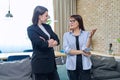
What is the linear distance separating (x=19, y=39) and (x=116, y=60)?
287cm

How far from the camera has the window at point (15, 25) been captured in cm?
570

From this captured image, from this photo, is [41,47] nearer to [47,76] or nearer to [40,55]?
[40,55]

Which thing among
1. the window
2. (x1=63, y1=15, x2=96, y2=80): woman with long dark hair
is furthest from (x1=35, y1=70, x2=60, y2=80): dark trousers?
the window

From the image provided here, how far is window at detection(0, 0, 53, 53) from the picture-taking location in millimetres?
5699

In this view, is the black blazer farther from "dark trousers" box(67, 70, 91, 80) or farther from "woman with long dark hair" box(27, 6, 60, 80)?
"dark trousers" box(67, 70, 91, 80)

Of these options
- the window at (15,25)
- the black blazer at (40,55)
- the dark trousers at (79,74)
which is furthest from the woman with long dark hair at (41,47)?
the window at (15,25)

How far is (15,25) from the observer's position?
5.82 m

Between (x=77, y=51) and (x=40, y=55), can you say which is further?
(x=77, y=51)

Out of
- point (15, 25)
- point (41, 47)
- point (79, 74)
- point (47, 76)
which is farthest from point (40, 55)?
point (15, 25)

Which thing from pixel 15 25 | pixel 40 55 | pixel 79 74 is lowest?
pixel 79 74

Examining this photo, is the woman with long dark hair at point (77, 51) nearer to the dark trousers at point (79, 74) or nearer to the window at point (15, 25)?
the dark trousers at point (79, 74)

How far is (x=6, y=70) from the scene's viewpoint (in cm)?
304

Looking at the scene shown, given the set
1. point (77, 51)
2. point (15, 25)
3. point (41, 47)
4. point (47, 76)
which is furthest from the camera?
point (15, 25)

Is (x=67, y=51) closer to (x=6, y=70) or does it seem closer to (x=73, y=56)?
(x=73, y=56)
